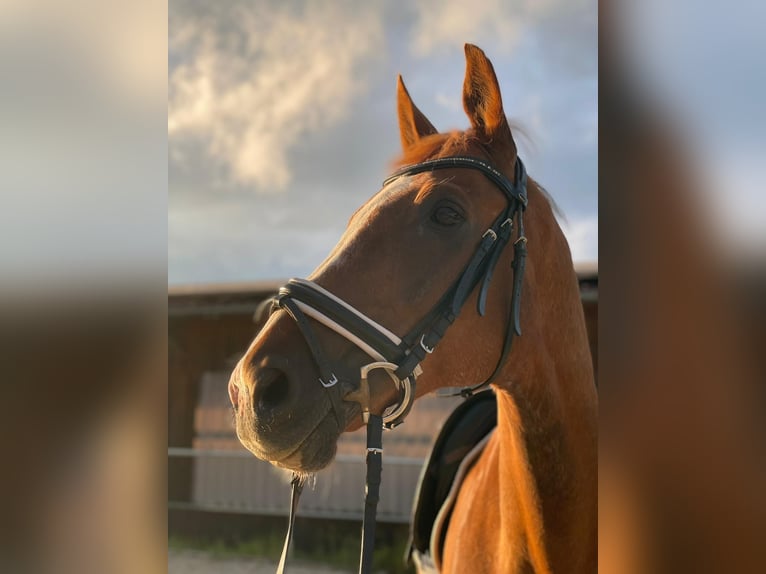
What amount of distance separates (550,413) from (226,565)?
237 inches

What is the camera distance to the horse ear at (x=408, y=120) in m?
1.74

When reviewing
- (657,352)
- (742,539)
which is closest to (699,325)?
(657,352)

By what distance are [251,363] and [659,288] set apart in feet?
2.55

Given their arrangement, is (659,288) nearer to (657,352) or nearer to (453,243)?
(657,352)

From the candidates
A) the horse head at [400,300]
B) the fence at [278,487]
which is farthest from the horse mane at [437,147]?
the fence at [278,487]

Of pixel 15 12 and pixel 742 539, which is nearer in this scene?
pixel 742 539

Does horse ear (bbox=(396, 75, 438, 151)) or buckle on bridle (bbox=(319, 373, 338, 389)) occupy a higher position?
horse ear (bbox=(396, 75, 438, 151))

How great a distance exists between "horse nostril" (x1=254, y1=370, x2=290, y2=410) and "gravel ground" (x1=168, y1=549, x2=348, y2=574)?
570cm

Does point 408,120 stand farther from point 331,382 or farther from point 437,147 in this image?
point 331,382

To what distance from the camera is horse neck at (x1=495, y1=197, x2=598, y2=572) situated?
142cm

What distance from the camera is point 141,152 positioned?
2.58ft

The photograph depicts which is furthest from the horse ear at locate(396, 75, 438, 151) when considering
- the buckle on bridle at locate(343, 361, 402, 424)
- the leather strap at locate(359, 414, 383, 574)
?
the leather strap at locate(359, 414, 383, 574)

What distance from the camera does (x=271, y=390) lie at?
1.20m

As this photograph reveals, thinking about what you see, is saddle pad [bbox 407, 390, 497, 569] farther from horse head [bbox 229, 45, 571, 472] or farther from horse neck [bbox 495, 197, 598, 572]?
horse head [bbox 229, 45, 571, 472]
